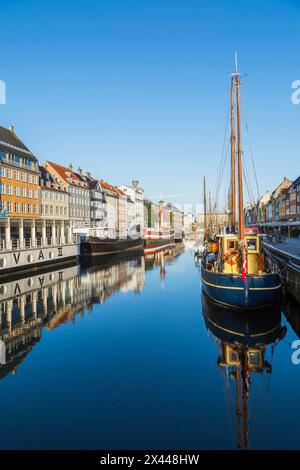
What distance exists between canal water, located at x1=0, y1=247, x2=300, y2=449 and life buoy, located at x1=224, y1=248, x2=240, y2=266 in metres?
3.35

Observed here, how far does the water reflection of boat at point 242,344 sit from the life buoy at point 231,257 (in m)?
3.04

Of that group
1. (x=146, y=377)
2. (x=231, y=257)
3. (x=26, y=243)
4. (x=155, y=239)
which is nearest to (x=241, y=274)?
(x=231, y=257)

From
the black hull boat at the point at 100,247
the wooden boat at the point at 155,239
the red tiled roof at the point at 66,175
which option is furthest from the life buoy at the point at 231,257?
the wooden boat at the point at 155,239

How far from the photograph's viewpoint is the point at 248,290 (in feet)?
71.7

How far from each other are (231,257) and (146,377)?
12.8 meters

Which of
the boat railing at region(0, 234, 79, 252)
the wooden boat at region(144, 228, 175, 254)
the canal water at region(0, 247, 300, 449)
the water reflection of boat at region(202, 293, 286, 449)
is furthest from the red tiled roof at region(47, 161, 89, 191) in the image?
the water reflection of boat at region(202, 293, 286, 449)

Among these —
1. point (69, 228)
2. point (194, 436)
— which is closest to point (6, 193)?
point (69, 228)

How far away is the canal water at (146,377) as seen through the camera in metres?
10.2

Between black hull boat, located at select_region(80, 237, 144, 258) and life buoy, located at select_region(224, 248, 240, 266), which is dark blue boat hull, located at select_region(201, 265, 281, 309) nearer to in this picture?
Result: life buoy, located at select_region(224, 248, 240, 266)

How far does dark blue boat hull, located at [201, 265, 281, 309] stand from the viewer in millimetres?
21828

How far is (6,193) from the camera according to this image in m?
49.6

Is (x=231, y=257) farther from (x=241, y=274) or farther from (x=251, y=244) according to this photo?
(x=241, y=274)

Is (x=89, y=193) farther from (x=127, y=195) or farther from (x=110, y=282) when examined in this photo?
(x=110, y=282)
